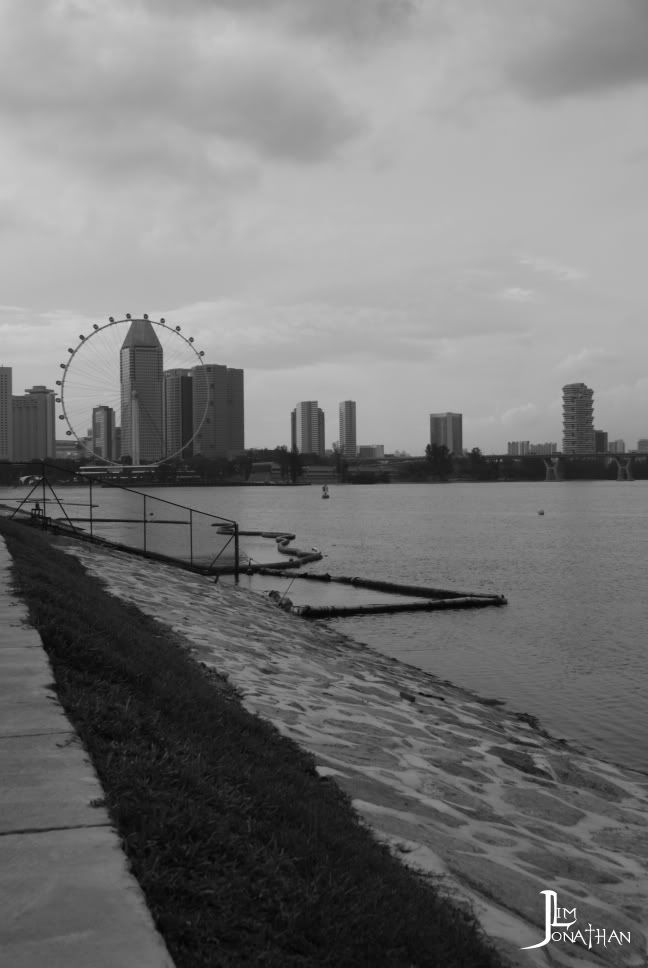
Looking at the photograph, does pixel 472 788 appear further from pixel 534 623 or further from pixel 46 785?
pixel 534 623

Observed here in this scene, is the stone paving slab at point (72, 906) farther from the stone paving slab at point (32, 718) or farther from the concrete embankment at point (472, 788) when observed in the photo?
the concrete embankment at point (472, 788)

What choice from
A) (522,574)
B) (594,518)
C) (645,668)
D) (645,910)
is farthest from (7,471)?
(645,910)

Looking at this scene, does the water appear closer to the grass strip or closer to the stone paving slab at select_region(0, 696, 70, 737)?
the grass strip

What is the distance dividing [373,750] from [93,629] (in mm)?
3124

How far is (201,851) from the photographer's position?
4.10 m

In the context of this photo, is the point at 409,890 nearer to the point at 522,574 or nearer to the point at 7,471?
the point at 522,574

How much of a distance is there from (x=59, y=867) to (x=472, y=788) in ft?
17.9

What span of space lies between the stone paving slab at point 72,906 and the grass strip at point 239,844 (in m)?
0.13

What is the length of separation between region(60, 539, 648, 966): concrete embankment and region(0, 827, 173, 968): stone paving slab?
91.1 inches

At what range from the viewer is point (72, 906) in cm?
337

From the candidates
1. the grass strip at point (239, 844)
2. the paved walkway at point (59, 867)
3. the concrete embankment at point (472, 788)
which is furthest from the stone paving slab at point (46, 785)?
the concrete embankment at point (472, 788)

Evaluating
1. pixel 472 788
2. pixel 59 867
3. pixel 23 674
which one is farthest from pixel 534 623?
pixel 59 867

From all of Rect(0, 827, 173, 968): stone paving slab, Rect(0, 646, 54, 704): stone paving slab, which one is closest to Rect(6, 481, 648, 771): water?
Rect(0, 646, 54, 704): stone paving slab

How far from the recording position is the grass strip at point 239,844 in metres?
3.60
